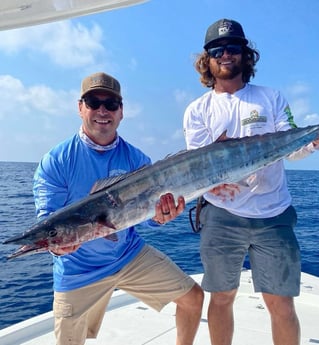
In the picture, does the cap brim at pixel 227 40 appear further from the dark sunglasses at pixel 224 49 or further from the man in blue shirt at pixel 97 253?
the man in blue shirt at pixel 97 253

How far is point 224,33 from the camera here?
9.36ft

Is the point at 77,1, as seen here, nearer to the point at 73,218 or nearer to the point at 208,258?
the point at 73,218

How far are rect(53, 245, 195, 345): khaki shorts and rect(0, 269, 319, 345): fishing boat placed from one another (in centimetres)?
81

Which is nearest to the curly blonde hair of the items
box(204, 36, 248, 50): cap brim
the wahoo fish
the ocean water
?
box(204, 36, 248, 50): cap brim

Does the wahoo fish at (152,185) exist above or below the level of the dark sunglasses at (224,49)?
below

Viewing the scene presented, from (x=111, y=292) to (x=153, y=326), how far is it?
4.09 feet

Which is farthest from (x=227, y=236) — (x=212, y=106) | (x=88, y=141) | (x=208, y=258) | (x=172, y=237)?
(x=172, y=237)

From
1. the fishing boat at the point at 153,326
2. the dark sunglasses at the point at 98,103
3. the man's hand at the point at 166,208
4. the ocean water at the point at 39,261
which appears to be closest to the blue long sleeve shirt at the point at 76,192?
the dark sunglasses at the point at 98,103

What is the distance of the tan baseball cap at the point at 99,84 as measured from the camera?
9.32 ft

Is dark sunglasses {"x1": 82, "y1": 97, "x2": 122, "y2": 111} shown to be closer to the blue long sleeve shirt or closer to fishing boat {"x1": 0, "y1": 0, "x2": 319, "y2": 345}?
the blue long sleeve shirt

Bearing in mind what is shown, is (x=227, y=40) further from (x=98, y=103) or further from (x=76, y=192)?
(x=76, y=192)

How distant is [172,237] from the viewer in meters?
13.4

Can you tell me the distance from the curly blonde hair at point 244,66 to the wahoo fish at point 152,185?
0.59 meters

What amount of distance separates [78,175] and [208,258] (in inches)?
38.8
